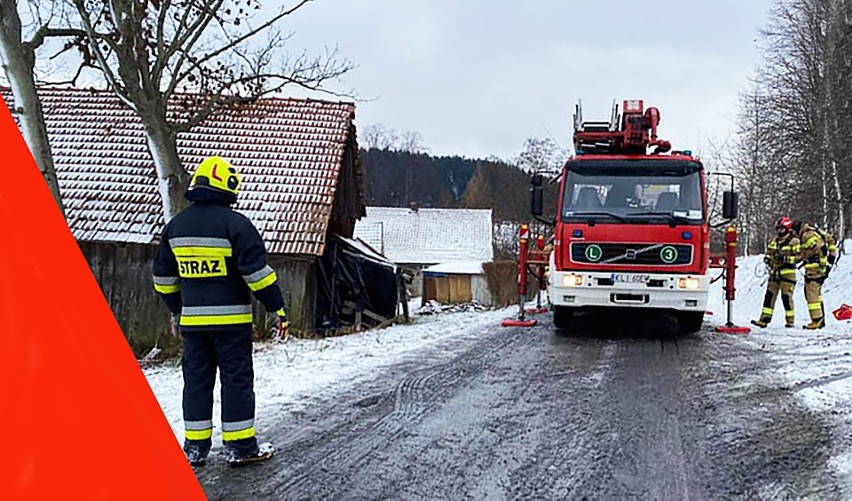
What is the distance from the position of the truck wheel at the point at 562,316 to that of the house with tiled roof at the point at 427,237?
3766 centimetres

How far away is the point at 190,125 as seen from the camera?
14.3 meters

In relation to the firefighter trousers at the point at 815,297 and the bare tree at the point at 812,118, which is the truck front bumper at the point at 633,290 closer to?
the firefighter trousers at the point at 815,297

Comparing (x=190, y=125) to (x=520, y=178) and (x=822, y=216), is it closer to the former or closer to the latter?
(x=822, y=216)

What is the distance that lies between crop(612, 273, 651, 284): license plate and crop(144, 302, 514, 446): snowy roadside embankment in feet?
7.83

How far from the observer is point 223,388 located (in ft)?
14.7

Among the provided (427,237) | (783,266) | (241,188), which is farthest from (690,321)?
(427,237)

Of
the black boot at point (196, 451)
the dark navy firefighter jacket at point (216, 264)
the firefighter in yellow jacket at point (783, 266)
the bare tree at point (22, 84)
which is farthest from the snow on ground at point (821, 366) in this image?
the bare tree at point (22, 84)

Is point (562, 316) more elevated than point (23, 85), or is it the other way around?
point (23, 85)

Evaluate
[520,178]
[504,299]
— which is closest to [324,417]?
[504,299]

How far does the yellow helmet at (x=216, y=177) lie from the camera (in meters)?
4.48

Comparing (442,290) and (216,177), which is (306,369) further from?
(442,290)

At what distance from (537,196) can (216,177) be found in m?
6.62

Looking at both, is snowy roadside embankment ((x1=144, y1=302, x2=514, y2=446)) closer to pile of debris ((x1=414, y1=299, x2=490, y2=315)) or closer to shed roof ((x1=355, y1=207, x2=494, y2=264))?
pile of debris ((x1=414, y1=299, x2=490, y2=315))

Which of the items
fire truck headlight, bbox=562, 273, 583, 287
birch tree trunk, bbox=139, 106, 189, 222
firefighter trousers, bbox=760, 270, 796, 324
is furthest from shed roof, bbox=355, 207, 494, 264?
fire truck headlight, bbox=562, 273, 583, 287
